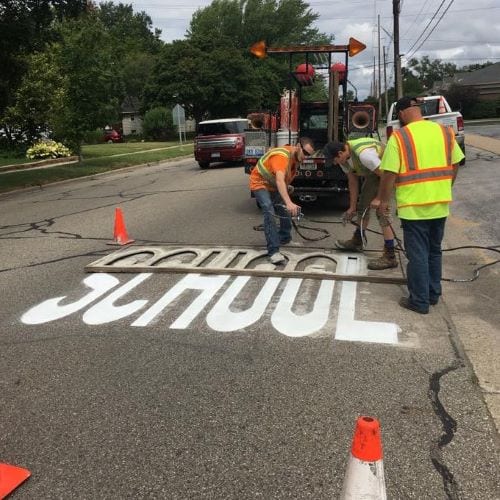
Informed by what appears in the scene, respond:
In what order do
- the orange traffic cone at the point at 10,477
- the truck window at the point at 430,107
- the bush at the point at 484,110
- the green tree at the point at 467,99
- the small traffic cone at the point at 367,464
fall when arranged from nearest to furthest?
1. the small traffic cone at the point at 367,464
2. the orange traffic cone at the point at 10,477
3. the truck window at the point at 430,107
4. the bush at the point at 484,110
5. the green tree at the point at 467,99

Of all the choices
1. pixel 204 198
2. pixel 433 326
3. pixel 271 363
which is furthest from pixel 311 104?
pixel 271 363

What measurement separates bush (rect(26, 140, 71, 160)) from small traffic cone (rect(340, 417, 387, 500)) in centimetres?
2494

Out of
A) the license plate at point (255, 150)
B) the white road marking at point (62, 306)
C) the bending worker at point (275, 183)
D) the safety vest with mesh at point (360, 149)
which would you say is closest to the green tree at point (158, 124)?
the license plate at point (255, 150)

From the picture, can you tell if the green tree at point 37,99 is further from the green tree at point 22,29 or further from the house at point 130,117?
the house at point 130,117

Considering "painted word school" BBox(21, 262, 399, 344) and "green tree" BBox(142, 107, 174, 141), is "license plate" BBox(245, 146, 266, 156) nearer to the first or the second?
"painted word school" BBox(21, 262, 399, 344)

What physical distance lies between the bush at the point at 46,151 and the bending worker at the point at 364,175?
20658mm

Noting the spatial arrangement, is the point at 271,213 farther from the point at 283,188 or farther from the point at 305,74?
the point at 305,74

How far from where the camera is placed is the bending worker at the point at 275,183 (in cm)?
612

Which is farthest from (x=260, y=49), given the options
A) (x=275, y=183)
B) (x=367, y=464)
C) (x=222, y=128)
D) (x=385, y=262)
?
(x=222, y=128)

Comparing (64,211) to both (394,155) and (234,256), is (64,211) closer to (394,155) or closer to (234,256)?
(234,256)

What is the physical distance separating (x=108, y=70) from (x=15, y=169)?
5287mm

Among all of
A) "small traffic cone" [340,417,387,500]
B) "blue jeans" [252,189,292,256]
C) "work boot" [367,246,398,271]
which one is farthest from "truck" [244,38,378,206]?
"small traffic cone" [340,417,387,500]

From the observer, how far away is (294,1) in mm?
66562

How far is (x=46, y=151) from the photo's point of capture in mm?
24516
